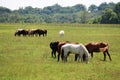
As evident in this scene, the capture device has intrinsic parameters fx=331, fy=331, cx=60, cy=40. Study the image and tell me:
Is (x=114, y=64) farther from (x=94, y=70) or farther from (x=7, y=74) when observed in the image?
(x=7, y=74)

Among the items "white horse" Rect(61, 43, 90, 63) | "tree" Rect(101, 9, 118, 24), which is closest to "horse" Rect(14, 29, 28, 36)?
"white horse" Rect(61, 43, 90, 63)

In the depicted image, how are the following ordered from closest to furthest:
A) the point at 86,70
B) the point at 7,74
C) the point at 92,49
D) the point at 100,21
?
the point at 7,74 < the point at 86,70 < the point at 92,49 < the point at 100,21

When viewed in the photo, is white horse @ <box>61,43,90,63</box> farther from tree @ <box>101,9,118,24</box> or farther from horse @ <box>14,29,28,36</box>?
tree @ <box>101,9,118,24</box>

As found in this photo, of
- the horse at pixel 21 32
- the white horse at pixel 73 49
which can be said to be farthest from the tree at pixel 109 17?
the white horse at pixel 73 49

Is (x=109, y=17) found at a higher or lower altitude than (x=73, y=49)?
lower

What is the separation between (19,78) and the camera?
51.1ft

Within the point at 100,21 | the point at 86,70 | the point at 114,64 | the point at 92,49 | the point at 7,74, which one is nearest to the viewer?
the point at 7,74

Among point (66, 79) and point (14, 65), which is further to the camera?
point (14, 65)

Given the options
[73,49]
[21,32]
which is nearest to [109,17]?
[21,32]

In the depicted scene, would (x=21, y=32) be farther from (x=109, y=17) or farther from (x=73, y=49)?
(x=109, y=17)

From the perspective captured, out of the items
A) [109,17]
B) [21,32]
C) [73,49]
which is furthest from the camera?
[109,17]

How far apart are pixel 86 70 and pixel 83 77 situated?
204cm

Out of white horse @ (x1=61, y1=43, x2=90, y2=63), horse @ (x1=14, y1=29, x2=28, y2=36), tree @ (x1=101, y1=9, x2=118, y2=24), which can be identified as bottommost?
tree @ (x1=101, y1=9, x2=118, y2=24)

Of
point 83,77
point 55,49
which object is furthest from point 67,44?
point 83,77
